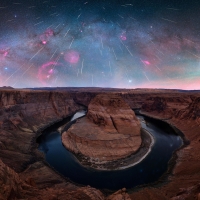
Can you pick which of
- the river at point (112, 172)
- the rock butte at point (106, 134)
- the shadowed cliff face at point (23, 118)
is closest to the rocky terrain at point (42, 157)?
the shadowed cliff face at point (23, 118)

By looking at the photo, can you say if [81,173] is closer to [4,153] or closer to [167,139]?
[4,153]

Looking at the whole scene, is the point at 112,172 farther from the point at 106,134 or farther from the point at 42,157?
the point at 42,157

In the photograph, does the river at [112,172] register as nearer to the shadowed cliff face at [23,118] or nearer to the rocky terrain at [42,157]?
the rocky terrain at [42,157]

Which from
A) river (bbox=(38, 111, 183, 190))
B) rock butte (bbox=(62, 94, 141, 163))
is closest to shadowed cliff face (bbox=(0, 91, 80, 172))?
river (bbox=(38, 111, 183, 190))

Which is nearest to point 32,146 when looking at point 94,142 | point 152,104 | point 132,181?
point 94,142

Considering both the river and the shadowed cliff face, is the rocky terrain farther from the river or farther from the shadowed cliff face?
the river

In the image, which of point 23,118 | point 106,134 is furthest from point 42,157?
point 23,118

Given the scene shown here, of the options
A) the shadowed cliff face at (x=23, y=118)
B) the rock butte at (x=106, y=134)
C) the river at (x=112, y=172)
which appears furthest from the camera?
the shadowed cliff face at (x=23, y=118)
